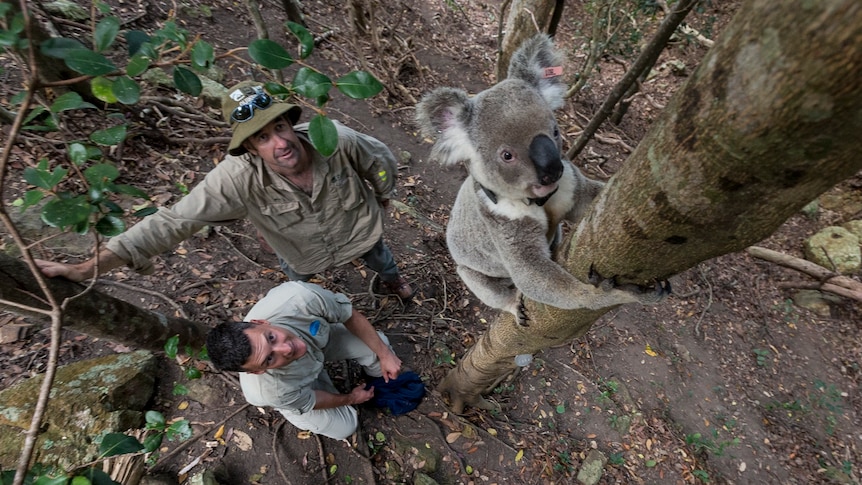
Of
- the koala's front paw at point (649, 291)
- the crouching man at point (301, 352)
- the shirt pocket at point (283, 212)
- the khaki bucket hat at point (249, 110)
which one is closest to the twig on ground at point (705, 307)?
the crouching man at point (301, 352)

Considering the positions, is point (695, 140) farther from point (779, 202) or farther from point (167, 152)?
point (167, 152)

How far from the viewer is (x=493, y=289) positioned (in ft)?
8.41

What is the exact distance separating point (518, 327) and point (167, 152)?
4169 millimetres

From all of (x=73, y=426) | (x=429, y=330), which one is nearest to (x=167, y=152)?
(x=73, y=426)

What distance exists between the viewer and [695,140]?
67cm

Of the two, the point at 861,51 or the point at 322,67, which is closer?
the point at 861,51

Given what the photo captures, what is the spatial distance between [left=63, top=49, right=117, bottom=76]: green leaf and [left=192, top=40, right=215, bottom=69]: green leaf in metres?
0.21

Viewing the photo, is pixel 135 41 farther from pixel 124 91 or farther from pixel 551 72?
pixel 551 72

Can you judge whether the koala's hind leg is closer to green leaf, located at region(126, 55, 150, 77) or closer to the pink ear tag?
the pink ear tag

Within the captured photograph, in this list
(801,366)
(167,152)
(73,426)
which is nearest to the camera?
(73,426)

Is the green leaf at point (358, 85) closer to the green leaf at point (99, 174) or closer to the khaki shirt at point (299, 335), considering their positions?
the green leaf at point (99, 174)

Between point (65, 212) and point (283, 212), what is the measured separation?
1.55m

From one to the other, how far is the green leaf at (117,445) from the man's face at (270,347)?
2.61ft

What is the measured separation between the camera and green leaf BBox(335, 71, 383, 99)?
1.15m
